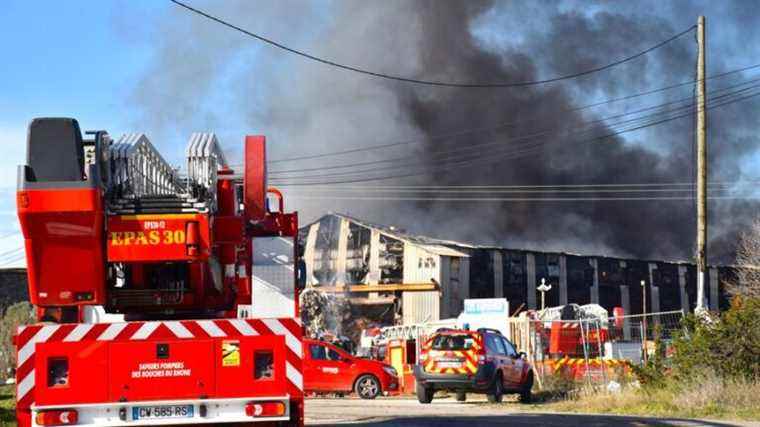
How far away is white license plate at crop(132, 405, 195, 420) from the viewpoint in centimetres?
939

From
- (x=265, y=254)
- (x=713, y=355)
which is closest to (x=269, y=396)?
(x=265, y=254)

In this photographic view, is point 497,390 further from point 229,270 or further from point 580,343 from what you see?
point 229,270

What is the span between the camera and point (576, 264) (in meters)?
54.0

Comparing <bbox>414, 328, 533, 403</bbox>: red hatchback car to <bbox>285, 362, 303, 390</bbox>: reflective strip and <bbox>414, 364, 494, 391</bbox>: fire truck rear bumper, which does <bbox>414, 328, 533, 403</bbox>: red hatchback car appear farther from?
<bbox>285, 362, 303, 390</bbox>: reflective strip

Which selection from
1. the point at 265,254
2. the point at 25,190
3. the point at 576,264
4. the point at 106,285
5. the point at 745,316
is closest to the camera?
the point at 25,190

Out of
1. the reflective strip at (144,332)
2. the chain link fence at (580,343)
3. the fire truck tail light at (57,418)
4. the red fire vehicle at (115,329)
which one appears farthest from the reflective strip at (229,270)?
the chain link fence at (580,343)

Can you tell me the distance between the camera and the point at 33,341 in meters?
9.43

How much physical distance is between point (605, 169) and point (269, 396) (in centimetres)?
4976

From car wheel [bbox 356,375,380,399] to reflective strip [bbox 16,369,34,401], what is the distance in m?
16.4

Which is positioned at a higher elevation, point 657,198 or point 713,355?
point 657,198

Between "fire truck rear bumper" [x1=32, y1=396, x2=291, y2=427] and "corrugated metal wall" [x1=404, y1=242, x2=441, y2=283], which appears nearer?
"fire truck rear bumper" [x1=32, y1=396, x2=291, y2=427]

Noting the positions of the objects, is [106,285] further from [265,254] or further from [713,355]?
[713,355]

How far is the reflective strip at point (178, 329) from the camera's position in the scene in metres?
9.56

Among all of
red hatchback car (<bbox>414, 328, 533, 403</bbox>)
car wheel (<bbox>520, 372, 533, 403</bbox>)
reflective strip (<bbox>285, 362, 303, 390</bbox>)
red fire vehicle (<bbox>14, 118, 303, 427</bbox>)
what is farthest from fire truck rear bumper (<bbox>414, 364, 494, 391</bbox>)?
reflective strip (<bbox>285, 362, 303, 390</bbox>)
